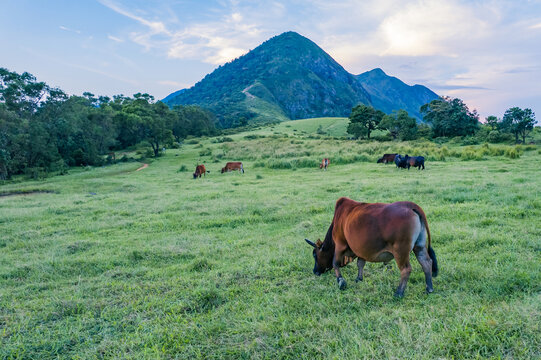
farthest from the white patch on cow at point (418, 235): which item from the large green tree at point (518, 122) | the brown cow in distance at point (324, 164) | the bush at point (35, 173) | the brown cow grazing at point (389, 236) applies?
the large green tree at point (518, 122)

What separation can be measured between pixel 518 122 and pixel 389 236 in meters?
41.4

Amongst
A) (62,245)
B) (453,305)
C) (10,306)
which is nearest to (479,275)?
(453,305)

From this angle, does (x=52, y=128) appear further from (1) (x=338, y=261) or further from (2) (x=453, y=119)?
(2) (x=453, y=119)

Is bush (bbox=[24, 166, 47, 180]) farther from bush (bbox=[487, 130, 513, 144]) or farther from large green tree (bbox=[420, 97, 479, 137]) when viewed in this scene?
large green tree (bbox=[420, 97, 479, 137])

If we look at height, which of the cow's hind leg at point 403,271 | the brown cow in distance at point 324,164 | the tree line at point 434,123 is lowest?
the cow's hind leg at point 403,271

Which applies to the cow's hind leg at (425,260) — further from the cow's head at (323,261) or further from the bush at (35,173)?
the bush at (35,173)

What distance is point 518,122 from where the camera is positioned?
33375 mm

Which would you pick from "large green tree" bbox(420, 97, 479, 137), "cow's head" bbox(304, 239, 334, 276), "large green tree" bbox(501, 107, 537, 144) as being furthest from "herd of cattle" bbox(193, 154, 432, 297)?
"large green tree" bbox(420, 97, 479, 137)

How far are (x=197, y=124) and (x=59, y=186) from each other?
5692cm

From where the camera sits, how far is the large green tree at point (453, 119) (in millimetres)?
46469

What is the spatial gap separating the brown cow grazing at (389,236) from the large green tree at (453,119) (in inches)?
2056

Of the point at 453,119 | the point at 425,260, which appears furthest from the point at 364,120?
the point at 425,260

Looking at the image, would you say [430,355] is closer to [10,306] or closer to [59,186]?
[10,306]

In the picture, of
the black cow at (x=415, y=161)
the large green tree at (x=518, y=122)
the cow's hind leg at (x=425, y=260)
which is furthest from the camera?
the large green tree at (x=518, y=122)
